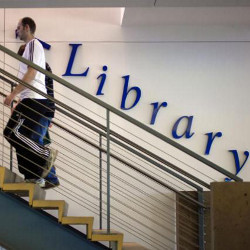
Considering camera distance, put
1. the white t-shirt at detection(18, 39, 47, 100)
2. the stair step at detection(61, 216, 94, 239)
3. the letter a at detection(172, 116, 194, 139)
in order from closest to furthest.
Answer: the stair step at detection(61, 216, 94, 239)
the white t-shirt at detection(18, 39, 47, 100)
the letter a at detection(172, 116, 194, 139)

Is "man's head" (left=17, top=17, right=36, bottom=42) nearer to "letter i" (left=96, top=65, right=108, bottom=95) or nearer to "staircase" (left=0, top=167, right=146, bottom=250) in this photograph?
"staircase" (left=0, top=167, right=146, bottom=250)

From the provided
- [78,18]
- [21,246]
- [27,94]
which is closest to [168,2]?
[78,18]

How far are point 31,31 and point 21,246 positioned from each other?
5.54ft

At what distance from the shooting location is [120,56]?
6633 mm

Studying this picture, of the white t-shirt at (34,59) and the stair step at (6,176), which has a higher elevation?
the white t-shirt at (34,59)

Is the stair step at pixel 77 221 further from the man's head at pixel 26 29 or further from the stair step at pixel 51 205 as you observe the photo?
the man's head at pixel 26 29

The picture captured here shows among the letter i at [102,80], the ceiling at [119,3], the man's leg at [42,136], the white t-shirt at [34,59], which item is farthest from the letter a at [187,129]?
the white t-shirt at [34,59]

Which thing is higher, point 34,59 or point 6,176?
point 34,59

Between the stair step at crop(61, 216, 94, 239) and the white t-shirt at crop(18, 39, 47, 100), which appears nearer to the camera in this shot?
the stair step at crop(61, 216, 94, 239)

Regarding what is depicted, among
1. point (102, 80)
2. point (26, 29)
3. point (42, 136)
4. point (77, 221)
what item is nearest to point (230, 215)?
point (77, 221)

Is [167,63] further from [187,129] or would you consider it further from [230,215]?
[230,215]

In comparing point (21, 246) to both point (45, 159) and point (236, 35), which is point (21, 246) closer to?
point (45, 159)

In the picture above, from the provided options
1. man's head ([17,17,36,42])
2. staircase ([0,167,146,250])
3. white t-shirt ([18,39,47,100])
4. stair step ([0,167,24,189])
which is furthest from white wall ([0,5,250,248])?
staircase ([0,167,146,250])

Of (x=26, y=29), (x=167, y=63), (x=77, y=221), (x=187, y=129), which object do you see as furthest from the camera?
(x=167, y=63)
